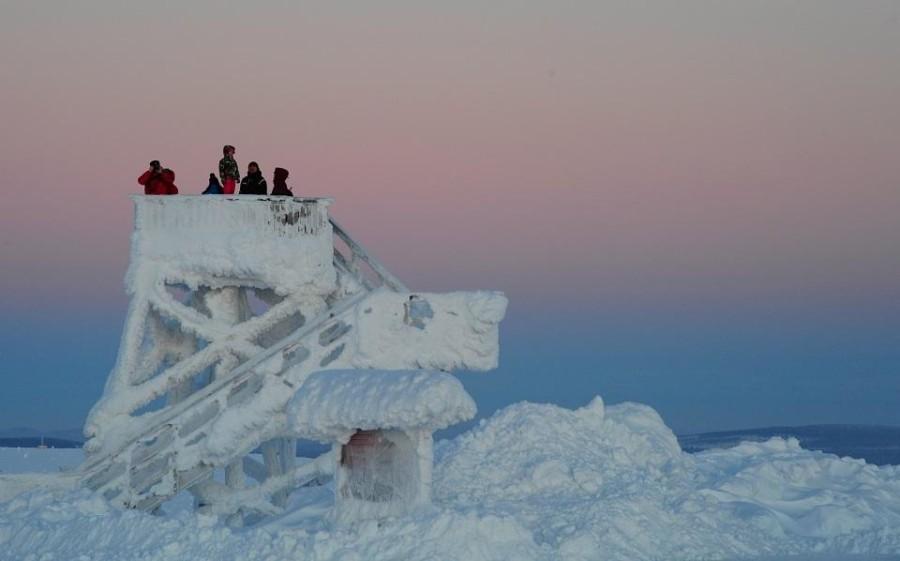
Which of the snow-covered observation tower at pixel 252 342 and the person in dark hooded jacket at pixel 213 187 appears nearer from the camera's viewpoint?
the snow-covered observation tower at pixel 252 342

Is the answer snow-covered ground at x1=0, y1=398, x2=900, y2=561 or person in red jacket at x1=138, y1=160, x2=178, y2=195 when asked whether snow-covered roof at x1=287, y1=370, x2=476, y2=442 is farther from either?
person in red jacket at x1=138, y1=160, x2=178, y2=195

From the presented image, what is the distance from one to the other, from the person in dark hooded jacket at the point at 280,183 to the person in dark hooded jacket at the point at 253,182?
279 millimetres

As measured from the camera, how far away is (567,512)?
67.1 ft

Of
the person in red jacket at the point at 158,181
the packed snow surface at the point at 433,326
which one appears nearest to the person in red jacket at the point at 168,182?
the person in red jacket at the point at 158,181

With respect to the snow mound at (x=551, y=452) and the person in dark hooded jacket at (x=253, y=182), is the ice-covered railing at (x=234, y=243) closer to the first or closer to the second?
the person in dark hooded jacket at (x=253, y=182)

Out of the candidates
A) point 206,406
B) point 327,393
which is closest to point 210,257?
point 206,406

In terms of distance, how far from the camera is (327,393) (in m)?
20.1

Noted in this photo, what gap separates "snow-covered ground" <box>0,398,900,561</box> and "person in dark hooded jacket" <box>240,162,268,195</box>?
4.35 meters

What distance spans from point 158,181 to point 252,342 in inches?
102

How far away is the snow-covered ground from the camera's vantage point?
1877 centimetres

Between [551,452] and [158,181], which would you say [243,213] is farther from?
[551,452]

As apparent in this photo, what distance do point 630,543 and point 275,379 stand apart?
523 cm

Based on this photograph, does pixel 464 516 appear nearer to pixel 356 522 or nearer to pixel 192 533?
pixel 356 522

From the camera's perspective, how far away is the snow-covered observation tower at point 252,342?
21.9 meters
